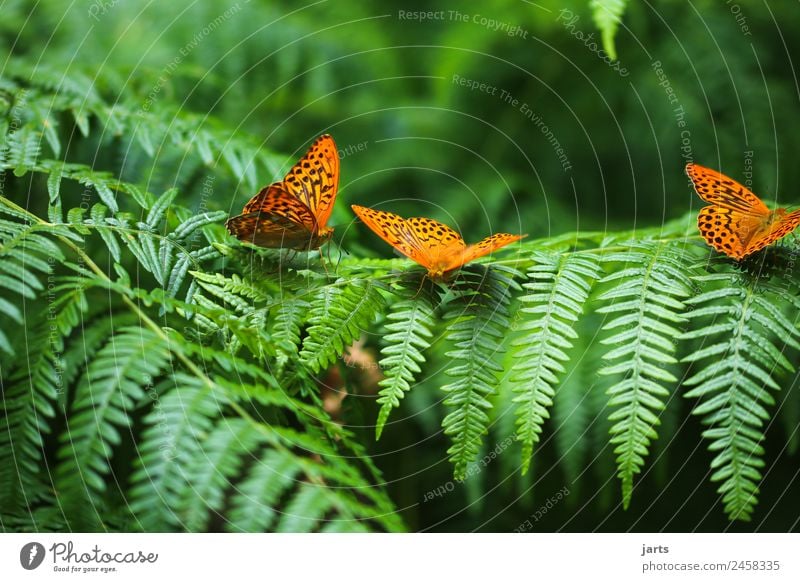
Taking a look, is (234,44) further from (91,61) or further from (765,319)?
(765,319)

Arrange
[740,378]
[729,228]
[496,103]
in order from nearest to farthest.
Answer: [740,378], [729,228], [496,103]

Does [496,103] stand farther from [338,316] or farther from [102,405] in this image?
[102,405]

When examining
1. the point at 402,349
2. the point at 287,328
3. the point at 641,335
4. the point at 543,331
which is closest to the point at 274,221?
the point at 287,328

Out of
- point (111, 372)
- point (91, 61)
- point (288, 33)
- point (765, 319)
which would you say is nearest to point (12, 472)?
point (111, 372)

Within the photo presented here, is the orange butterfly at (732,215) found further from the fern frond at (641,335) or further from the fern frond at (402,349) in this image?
the fern frond at (402,349)

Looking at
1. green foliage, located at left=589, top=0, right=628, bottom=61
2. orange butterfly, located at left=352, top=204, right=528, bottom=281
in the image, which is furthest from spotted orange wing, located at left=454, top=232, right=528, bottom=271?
green foliage, located at left=589, top=0, right=628, bottom=61

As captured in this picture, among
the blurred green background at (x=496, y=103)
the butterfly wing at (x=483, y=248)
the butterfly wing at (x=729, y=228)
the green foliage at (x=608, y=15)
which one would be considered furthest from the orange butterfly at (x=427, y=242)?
the blurred green background at (x=496, y=103)
